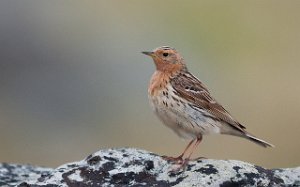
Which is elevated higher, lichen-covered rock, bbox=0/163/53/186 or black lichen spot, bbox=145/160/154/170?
lichen-covered rock, bbox=0/163/53/186

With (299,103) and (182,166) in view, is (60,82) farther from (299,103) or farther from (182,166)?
(182,166)

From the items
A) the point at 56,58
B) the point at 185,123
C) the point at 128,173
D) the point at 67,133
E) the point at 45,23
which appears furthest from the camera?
the point at 45,23

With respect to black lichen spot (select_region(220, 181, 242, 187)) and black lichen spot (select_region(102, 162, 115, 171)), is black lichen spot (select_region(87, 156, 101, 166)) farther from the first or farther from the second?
black lichen spot (select_region(220, 181, 242, 187))

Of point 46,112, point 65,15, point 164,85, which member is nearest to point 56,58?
A: point 46,112

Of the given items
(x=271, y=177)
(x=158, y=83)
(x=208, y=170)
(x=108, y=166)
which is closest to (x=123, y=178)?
(x=108, y=166)

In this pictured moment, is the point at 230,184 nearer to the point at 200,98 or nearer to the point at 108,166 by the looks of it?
the point at 108,166

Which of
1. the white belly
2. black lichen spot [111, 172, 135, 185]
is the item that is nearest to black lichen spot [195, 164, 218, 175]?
black lichen spot [111, 172, 135, 185]

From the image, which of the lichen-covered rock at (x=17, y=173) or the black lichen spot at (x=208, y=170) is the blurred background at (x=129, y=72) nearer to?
the lichen-covered rock at (x=17, y=173)
